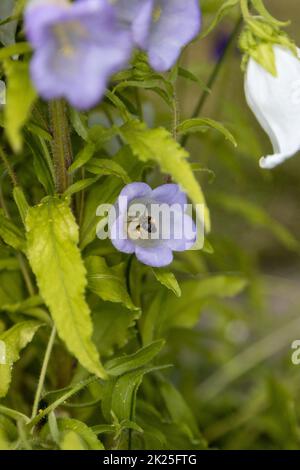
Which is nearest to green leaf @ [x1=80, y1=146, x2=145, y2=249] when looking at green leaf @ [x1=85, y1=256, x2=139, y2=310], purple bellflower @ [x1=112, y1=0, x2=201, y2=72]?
green leaf @ [x1=85, y1=256, x2=139, y2=310]

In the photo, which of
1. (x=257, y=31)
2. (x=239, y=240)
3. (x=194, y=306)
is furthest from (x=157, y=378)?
(x=239, y=240)

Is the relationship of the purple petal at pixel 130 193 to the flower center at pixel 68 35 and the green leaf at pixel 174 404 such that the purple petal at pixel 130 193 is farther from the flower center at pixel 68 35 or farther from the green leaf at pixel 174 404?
the green leaf at pixel 174 404

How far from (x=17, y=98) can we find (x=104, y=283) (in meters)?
0.21

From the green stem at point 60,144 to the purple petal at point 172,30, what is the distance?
0.25 feet

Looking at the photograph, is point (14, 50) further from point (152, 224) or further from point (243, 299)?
point (243, 299)

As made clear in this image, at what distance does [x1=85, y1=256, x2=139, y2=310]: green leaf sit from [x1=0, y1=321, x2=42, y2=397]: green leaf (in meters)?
0.06

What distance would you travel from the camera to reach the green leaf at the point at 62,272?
1.63 feet

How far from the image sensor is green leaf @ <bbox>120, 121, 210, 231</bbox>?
0.46m

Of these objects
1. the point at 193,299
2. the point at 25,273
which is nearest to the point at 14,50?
the point at 25,273

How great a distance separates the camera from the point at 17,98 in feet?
1.40

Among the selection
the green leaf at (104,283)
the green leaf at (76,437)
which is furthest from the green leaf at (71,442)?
the green leaf at (104,283)

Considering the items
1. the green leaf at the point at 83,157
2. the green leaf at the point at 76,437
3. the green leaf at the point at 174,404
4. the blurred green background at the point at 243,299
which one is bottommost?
the blurred green background at the point at 243,299

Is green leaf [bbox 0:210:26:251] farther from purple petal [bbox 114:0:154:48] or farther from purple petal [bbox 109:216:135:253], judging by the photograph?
purple petal [bbox 114:0:154:48]
